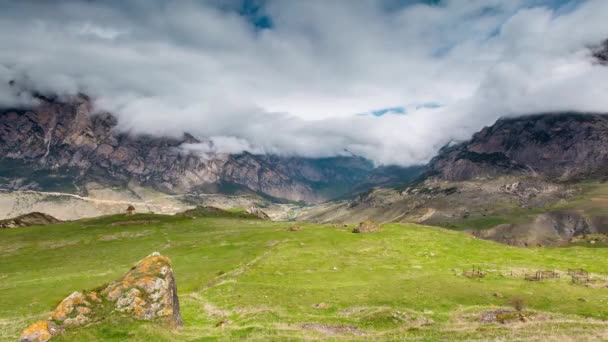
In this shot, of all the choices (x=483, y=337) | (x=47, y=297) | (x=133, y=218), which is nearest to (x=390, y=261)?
(x=483, y=337)

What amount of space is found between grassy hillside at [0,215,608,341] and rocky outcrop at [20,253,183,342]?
1386 millimetres

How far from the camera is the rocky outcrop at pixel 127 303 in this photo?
91.2 feet

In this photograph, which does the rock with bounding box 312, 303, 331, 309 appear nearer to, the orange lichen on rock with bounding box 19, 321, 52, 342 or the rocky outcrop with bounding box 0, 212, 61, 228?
the orange lichen on rock with bounding box 19, 321, 52, 342

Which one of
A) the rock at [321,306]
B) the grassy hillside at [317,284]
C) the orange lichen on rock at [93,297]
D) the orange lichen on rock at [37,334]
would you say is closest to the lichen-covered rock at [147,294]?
the orange lichen on rock at [93,297]

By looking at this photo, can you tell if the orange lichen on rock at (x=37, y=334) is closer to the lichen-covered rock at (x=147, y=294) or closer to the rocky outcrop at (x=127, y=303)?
the rocky outcrop at (x=127, y=303)

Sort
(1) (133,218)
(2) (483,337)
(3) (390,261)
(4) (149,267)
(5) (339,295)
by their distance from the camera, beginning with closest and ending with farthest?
(2) (483,337) < (4) (149,267) < (5) (339,295) < (3) (390,261) < (1) (133,218)

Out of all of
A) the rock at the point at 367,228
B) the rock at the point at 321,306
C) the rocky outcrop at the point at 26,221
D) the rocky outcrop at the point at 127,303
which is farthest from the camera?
the rocky outcrop at the point at 26,221

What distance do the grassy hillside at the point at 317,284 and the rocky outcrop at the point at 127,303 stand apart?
4.55ft

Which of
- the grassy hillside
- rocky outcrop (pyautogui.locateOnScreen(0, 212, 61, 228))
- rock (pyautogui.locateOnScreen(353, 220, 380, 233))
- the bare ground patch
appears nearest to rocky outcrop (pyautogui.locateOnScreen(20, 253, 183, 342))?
the grassy hillside

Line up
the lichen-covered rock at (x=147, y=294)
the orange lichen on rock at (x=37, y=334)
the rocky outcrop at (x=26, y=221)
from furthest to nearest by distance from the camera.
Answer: the rocky outcrop at (x=26, y=221)
the lichen-covered rock at (x=147, y=294)
the orange lichen on rock at (x=37, y=334)

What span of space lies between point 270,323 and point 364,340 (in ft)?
39.5

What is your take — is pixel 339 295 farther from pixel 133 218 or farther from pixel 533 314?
pixel 133 218

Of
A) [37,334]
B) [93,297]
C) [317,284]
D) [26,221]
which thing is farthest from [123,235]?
[37,334]

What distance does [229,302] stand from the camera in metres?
46.5
